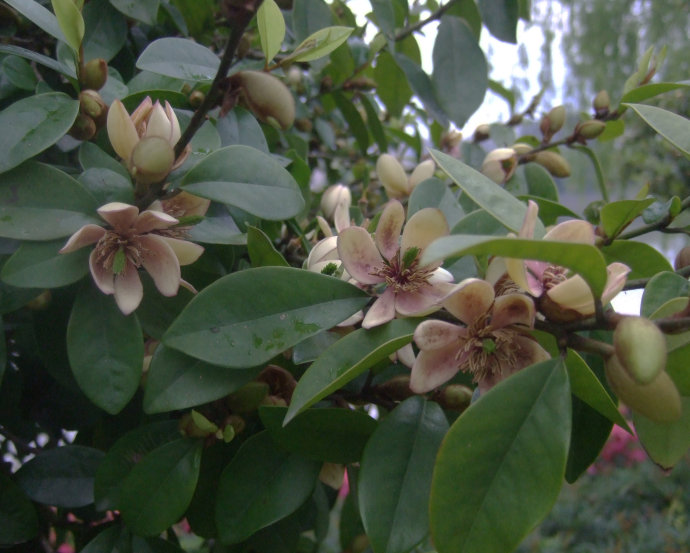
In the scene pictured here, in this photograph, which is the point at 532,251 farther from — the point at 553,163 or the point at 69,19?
the point at 553,163

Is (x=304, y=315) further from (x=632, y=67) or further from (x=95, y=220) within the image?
(x=632, y=67)

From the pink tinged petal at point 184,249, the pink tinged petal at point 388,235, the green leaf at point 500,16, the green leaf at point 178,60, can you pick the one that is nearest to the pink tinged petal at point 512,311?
the pink tinged petal at point 388,235

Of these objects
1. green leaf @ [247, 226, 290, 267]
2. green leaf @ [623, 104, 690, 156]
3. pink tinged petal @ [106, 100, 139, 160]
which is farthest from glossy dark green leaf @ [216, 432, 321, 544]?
green leaf @ [623, 104, 690, 156]

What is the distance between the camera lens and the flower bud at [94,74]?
50 cm

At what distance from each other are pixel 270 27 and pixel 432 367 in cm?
30

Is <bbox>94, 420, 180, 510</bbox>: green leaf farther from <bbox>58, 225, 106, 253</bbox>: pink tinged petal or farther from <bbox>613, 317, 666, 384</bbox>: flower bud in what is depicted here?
<bbox>613, 317, 666, 384</bbox>: flower bud

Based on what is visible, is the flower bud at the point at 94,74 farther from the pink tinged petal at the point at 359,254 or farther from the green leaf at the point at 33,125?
the pink tinged petal at the point at 359,254

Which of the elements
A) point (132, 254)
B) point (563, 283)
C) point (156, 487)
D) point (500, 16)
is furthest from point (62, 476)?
point (500, 16)

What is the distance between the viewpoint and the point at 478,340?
0.40 meters

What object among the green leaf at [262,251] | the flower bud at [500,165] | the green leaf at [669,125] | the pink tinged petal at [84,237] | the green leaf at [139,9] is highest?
the green leaf at [139,9]

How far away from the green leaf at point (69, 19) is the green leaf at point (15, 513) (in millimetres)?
372

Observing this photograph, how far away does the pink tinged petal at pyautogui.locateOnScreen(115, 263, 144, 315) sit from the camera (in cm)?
43

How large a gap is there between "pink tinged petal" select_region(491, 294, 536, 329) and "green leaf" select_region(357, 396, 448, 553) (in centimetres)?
9

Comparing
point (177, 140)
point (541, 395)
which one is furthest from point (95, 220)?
point (541, 395)
